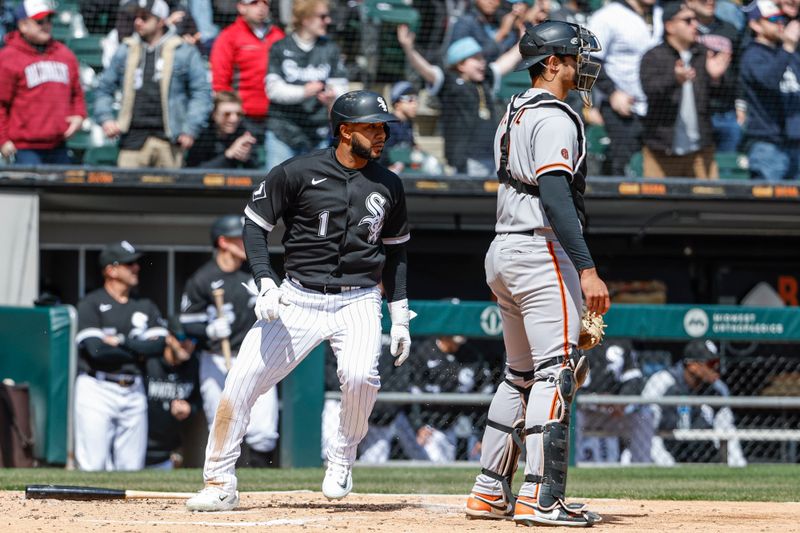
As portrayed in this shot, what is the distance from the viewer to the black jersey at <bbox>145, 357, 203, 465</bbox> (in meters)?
9.52

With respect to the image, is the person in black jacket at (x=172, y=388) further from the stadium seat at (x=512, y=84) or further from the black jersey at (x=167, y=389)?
the stadium seat at (x=512, y=84)

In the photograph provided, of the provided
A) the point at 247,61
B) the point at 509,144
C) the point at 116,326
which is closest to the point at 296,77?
the point at 247,61

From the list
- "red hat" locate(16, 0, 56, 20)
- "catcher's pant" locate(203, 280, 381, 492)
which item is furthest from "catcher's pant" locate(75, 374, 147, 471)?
"catcher's pant" locate(203, 280, 381, 492)

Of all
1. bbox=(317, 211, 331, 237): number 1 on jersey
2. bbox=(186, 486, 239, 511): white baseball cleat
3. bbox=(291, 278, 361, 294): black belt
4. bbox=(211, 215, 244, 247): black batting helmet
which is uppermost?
bbox=(211, 215, 244, 247): black batting helmet

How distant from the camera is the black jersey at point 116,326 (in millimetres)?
9109

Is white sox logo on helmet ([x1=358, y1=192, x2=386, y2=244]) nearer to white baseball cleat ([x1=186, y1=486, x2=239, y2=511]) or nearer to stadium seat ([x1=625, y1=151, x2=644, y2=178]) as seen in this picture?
white baseball cleat ([x1=186, y1=486, x2=239, y2=511])

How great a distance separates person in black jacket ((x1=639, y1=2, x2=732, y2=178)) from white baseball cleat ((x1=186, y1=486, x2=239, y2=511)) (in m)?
7.05

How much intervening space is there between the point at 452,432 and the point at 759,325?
8.34ft

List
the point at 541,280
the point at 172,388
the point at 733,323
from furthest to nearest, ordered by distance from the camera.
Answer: the point at 733,323
the point at 172,388
the point at 541,280

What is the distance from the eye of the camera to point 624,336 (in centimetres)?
970

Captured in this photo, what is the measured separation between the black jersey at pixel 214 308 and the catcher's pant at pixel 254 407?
11 centimetres

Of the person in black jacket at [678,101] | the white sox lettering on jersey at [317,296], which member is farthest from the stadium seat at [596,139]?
the white sox lettering on jersey at [317,296]

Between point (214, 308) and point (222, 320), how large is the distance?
0.16 metres

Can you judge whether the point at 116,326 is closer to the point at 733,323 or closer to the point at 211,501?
the point at 211,501
